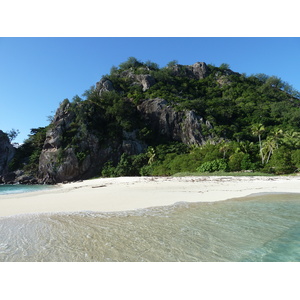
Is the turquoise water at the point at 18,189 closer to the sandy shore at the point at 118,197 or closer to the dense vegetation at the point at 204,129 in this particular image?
the sandy shore at the point at 118,197

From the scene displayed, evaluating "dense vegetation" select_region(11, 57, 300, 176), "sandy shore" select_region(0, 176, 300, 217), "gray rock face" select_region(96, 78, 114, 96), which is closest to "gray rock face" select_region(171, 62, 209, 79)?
"dense vegetation" select_region(11, 57, 300, 176)

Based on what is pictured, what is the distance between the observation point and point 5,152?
50750 millimetres

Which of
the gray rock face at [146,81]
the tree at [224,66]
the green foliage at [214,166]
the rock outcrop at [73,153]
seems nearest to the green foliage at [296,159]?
the green foliage at [214,166]

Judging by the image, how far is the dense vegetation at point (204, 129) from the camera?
95.5 feet

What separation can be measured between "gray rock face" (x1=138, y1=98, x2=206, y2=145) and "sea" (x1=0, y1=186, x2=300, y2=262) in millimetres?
45239

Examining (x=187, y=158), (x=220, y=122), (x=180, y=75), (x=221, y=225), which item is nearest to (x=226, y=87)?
(x=180, y=75)

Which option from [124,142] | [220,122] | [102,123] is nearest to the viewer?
[124,142]

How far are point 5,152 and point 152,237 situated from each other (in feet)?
201

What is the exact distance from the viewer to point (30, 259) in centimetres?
318

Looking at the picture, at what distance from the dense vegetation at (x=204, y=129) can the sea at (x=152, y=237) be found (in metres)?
22.2

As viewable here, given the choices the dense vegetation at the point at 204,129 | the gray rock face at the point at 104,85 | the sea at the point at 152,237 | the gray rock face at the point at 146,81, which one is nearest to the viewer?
the sea at the point at 152,237

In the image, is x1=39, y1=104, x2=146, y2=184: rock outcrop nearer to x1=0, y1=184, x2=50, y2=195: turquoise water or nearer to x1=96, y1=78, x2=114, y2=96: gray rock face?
x1=0, y1=184, x2=50, y2=195: turquoise water
